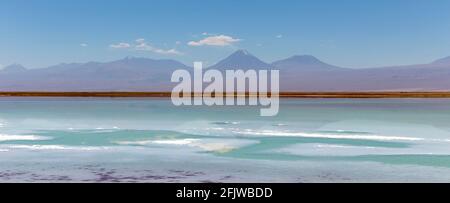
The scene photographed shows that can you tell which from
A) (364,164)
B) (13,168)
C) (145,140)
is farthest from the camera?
(145,140)

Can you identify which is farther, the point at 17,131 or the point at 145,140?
the point at 17,131

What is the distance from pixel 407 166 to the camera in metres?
5.62

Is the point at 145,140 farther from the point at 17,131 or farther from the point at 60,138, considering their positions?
the point at 17,131

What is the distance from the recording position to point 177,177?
4.79 meters
